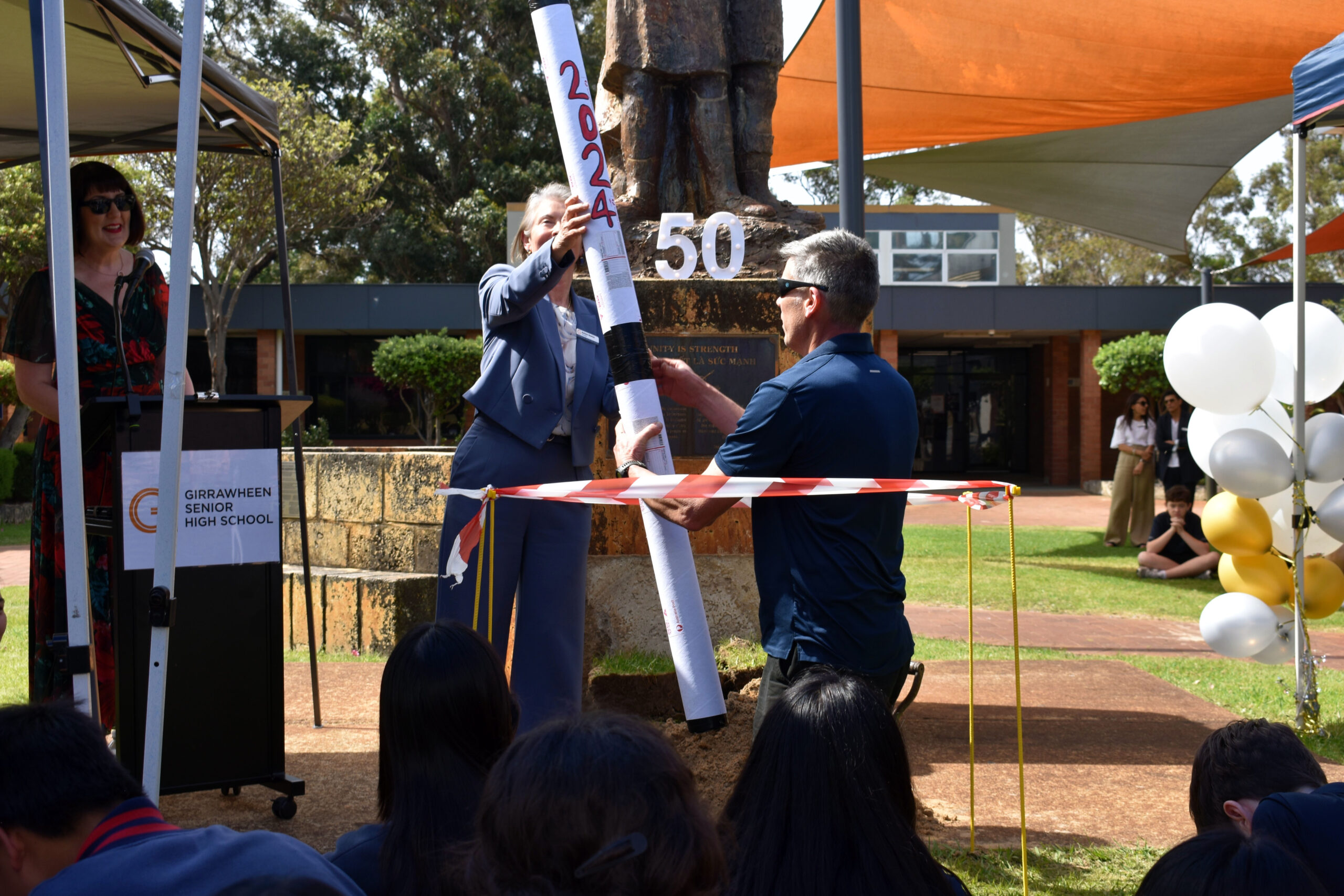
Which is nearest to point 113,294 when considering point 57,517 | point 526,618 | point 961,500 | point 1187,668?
point 57,517

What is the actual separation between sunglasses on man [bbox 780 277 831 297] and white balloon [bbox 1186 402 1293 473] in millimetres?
3672

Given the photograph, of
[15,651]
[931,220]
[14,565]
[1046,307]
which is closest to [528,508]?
[15,651]

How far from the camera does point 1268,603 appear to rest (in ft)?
18.6

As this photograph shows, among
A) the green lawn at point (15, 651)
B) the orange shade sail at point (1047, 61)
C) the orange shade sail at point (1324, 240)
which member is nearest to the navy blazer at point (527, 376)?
the green lawn at point (15, 651)

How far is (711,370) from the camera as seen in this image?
216 inches

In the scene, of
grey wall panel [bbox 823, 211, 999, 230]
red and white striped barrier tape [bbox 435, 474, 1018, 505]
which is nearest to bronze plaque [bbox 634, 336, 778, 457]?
red and white striped barrier tape [bbox 435, 474, 1018, 505]

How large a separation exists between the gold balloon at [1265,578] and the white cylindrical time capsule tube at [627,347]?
3606 mm

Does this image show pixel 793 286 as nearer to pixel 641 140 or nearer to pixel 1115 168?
pixel 641 140

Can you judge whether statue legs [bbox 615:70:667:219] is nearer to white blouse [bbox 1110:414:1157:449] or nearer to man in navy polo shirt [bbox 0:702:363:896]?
man in navy polo shirt [bbox 0:702:363:896]

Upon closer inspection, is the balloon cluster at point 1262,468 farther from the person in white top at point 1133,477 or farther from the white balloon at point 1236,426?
the person in white top at point 1133,477

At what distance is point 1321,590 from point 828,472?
3.99m

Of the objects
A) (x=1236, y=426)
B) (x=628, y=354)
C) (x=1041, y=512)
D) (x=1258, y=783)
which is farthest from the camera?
(x=1041, y=512)

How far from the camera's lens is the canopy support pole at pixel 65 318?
2592mm

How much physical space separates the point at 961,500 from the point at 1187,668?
4.53 m
